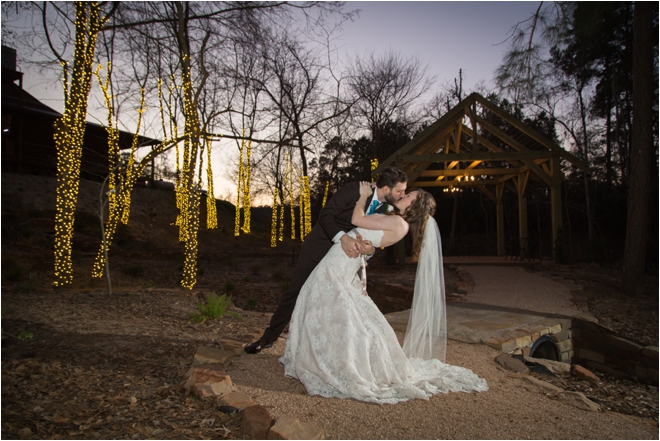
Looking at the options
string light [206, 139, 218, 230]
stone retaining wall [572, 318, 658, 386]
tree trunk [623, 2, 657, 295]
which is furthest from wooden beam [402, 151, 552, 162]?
string light [206, 139, 218, 230]

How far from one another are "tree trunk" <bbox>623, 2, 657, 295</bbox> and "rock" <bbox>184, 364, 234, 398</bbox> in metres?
8.48

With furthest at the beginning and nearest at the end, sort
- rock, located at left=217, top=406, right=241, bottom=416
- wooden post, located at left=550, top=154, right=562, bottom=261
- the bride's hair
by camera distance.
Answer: wooden post, located at left=550, top=154, right=562, bottom=261
the bride's hair
rock, located at left=217, top=406, right=241, bottom=416

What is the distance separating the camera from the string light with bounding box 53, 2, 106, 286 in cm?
677

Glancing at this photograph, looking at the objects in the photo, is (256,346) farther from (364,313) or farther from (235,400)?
(364,313)

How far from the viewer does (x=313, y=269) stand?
3.74m

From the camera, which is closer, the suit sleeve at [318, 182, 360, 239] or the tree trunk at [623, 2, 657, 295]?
the suit sleeve at [318, 182, 360, 239]

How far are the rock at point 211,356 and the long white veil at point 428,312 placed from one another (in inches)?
64.5

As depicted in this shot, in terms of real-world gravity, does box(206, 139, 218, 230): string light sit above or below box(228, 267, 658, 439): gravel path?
above

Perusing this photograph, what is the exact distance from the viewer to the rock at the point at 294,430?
2.39 meters

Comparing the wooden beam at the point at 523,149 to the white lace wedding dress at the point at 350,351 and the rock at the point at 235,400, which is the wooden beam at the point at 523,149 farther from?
the rock at the point at 235,400

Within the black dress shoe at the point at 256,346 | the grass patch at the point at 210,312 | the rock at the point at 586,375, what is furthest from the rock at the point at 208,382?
the rock at the point at 586,375

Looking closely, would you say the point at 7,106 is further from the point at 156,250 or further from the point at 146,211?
the point at 156,250

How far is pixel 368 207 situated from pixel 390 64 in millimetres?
16233

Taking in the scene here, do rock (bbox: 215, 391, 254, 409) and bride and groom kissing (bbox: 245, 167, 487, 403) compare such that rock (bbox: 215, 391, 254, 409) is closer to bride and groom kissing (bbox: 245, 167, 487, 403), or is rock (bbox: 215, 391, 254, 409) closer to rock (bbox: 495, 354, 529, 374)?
bride and groom kissing (bbox: 245, 167, 487, 403)
